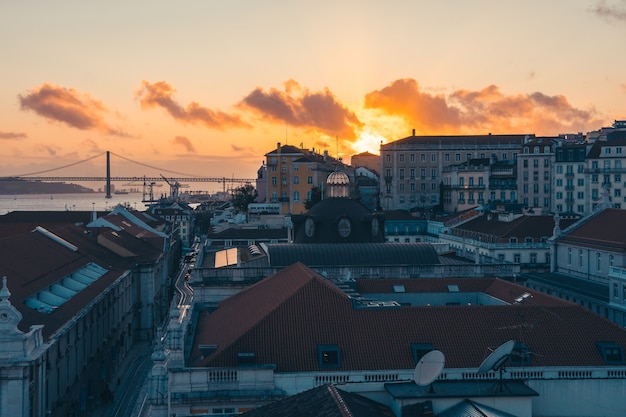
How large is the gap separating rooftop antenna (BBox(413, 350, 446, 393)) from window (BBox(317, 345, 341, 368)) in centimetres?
489

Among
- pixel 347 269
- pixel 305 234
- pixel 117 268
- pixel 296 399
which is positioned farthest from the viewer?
pixel 117 268

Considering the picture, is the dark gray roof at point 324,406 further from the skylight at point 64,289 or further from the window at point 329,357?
the skylight at point 64,289

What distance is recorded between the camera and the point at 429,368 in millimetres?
29078

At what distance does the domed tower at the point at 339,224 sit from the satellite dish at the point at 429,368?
40.6 metres

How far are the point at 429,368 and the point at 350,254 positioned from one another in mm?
33980

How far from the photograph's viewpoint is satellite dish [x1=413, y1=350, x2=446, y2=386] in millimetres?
28906

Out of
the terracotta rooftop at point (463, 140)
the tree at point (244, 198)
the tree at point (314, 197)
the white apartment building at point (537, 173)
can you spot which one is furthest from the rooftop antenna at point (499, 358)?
the tree at point (244, 198)

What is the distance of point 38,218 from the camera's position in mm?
131250

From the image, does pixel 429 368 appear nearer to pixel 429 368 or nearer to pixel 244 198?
pixel 429 368

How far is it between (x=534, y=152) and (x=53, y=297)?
90.4 meters

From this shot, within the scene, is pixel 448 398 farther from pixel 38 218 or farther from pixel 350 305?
pixel 38 218

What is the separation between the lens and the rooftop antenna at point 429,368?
28906mm

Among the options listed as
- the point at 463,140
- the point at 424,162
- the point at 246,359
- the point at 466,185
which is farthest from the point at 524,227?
the point at 246,359

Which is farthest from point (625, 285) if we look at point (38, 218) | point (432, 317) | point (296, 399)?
point (38, 218)
